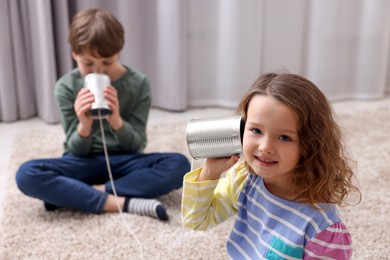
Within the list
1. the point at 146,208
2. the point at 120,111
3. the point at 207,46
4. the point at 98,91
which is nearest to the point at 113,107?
the point at 98,91

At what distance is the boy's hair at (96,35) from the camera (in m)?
1.50

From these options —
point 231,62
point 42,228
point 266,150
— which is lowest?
point 42,228

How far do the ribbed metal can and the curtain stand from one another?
123 cm

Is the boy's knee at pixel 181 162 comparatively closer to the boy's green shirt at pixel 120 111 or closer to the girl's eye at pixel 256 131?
the boy's green shirt at pixel 120 111

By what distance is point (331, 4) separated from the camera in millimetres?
2428

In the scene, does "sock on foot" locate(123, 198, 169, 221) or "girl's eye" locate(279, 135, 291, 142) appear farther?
Result: "sock on foot" locate(123, 198, 169, 221)

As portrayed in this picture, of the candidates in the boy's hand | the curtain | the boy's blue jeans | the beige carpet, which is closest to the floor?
the curtain

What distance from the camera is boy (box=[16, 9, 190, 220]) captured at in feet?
4.93

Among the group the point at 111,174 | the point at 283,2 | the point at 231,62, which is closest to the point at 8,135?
the point at 111,174

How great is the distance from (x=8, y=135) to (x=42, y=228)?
763mm

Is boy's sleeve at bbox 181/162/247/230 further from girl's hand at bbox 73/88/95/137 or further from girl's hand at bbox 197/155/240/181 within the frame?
girl's hand at bbox 73/88/95/137

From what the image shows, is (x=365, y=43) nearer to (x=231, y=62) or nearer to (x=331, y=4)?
(x=331, y=4)

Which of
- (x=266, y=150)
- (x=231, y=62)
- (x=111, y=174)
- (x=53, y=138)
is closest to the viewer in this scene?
(x=266, y=150)

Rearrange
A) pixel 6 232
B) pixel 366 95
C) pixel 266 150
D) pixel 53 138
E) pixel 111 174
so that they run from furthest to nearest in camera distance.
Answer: pixel 366 95, pixel 53 138, pixel 111 174, pixel 6 232, pixel 266 150
